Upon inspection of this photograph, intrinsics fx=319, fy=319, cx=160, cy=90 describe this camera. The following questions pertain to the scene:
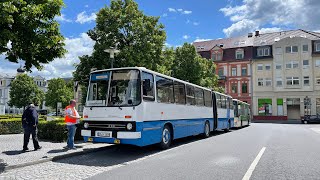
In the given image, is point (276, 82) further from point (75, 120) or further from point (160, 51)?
point (75, 120)

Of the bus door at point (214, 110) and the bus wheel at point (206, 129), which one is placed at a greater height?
the bus door at point (214, 110)

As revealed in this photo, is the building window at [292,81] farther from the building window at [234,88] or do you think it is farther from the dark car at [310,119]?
the dark car at [310,119]

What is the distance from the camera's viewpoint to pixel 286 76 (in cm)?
5797

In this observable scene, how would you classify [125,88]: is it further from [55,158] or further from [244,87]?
[244,87]

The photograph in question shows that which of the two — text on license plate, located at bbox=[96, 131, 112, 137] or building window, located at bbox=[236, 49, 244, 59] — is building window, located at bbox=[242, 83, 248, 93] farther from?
text on license plate, located at bbox=[96, 131, 112, 137]

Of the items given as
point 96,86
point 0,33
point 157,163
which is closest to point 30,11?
point 0,33

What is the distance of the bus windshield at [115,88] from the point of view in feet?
36.2

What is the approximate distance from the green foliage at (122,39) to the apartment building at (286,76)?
41.7 metres

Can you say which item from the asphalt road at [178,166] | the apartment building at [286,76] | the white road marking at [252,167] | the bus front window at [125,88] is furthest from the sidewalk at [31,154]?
the apartment building at [286,76]

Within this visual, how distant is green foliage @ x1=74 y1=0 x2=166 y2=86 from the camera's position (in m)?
21.2

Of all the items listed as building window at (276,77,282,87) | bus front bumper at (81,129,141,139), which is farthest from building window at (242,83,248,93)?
bus front bumper at (81,129,141,139)

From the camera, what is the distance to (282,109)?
57500 mm

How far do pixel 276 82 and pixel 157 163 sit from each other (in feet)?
176

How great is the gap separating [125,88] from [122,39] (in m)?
11.1
